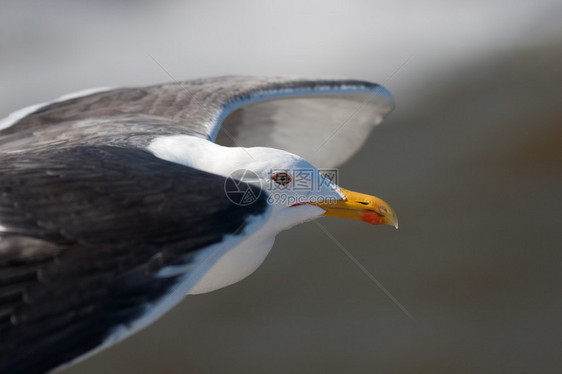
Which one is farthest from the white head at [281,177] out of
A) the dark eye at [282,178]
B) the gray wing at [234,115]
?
the gray wing at [234,115]

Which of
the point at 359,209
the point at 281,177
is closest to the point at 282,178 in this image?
the point at 281,177

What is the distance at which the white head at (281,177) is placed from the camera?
3205 millimetres

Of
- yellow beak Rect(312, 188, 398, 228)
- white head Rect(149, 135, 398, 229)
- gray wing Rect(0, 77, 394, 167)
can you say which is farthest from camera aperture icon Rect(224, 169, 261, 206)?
gray wing Rect(0, 77, 394, 167)

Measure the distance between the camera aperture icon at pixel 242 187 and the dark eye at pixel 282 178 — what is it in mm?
96

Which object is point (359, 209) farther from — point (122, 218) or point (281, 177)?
point (122, 218)

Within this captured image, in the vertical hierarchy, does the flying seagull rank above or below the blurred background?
above

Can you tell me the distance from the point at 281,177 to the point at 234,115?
210 cm

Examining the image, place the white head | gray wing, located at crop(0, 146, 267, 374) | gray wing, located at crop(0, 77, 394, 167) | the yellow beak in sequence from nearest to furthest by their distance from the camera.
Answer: gray wing, located at crop(0, 146, 267, 374) → the white head → the yellow beak → gray wing, located at crop(0, 77, 394, 167)

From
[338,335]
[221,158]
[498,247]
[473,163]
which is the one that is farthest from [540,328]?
[221,158]

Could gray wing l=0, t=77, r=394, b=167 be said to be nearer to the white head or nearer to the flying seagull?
the flying seagull

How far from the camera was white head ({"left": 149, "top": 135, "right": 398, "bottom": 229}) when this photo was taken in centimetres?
321

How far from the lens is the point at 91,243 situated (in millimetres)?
2395

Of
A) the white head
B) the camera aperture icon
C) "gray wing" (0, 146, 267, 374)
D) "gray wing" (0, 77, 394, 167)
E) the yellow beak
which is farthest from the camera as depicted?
"gray wing" (0, 77, 394, 167)

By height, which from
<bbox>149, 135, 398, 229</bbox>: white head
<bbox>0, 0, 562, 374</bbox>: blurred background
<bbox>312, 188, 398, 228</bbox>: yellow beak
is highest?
<bbox>149, 135, 398, 229</bbox>: white head
